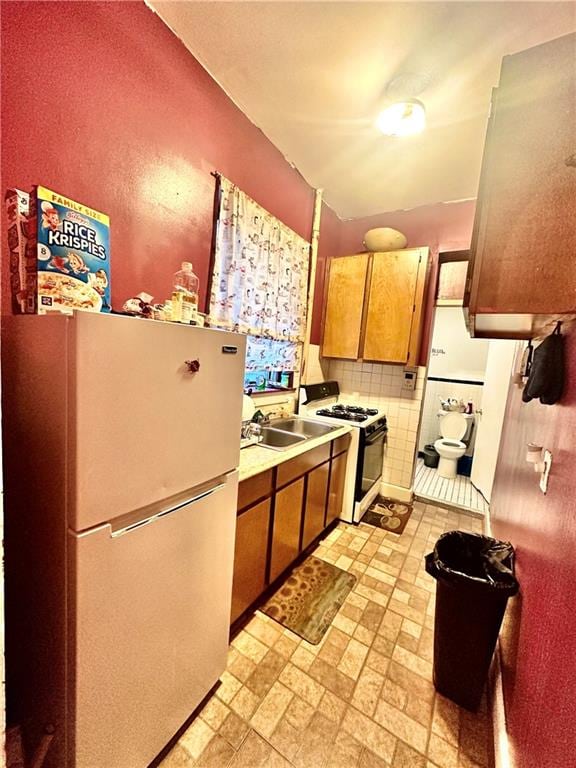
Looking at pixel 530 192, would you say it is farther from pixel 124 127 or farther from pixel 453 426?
pixel 453 426

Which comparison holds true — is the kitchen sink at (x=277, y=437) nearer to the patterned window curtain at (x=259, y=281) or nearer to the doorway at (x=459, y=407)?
the patterned window curtain at (x=259, y=281)

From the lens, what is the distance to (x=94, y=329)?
77cm

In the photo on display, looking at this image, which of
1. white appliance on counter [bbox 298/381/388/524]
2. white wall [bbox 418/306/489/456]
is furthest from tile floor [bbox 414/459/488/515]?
white appliance on counter [bbox 298/381/388/524]

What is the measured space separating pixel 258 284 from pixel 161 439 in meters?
1.58

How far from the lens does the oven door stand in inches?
106

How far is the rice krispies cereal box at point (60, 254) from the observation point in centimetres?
103

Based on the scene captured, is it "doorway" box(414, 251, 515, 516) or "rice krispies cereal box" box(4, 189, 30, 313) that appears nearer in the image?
"rice krispies cereal box" box(4, 189, 30, 313)

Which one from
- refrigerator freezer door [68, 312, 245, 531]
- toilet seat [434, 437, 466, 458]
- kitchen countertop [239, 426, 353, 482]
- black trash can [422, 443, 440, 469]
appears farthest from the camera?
black trash can [422, 443, 440, 469]

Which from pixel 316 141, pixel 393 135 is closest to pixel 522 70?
pixel 393 135

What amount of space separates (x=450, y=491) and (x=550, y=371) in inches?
121

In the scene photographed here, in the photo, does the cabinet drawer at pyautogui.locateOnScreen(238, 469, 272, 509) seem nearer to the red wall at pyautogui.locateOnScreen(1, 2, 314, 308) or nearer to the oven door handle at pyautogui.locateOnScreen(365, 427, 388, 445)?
the red wall at pyautogui.locateOnScreen(1, 2, 314, 308)

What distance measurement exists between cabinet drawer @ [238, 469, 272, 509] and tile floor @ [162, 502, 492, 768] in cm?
76

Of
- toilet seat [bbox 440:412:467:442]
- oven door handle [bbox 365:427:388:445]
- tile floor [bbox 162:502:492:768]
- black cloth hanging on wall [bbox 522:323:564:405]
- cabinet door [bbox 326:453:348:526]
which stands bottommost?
tile floor [bbox 162:502:492:768]

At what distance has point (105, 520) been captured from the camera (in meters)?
0.85
